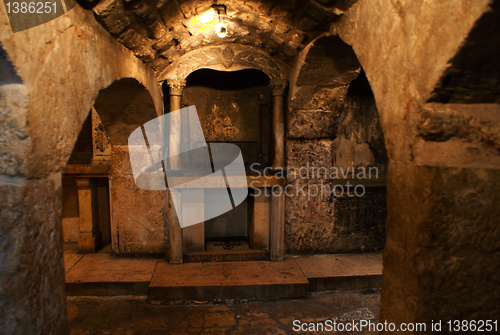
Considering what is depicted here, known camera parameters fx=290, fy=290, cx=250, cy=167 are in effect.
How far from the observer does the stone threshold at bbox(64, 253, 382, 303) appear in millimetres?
3447

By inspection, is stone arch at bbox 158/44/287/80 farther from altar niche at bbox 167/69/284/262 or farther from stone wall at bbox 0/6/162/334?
stone wall at bbox 0/6/162/334

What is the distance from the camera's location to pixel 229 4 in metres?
2.88

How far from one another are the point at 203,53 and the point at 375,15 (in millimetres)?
2745

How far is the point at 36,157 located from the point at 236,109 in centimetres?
369

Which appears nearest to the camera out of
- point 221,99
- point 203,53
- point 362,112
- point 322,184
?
point 203,53

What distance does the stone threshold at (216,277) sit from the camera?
11.3ft

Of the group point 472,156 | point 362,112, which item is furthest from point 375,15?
point 362,112

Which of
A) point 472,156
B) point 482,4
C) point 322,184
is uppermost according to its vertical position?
point 482,4

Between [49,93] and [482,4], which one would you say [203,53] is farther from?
[482,4]

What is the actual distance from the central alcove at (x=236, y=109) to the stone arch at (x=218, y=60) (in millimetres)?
727

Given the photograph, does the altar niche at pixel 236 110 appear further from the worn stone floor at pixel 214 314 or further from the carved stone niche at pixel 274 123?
the worn stone floor at pixel 214 314

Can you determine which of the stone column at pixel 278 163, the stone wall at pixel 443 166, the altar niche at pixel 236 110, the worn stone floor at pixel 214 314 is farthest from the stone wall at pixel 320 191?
the stone wall at pixel 443 166

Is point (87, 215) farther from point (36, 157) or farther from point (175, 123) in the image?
point (36, 157)

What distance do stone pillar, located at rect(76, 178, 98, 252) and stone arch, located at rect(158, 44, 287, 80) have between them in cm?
212
